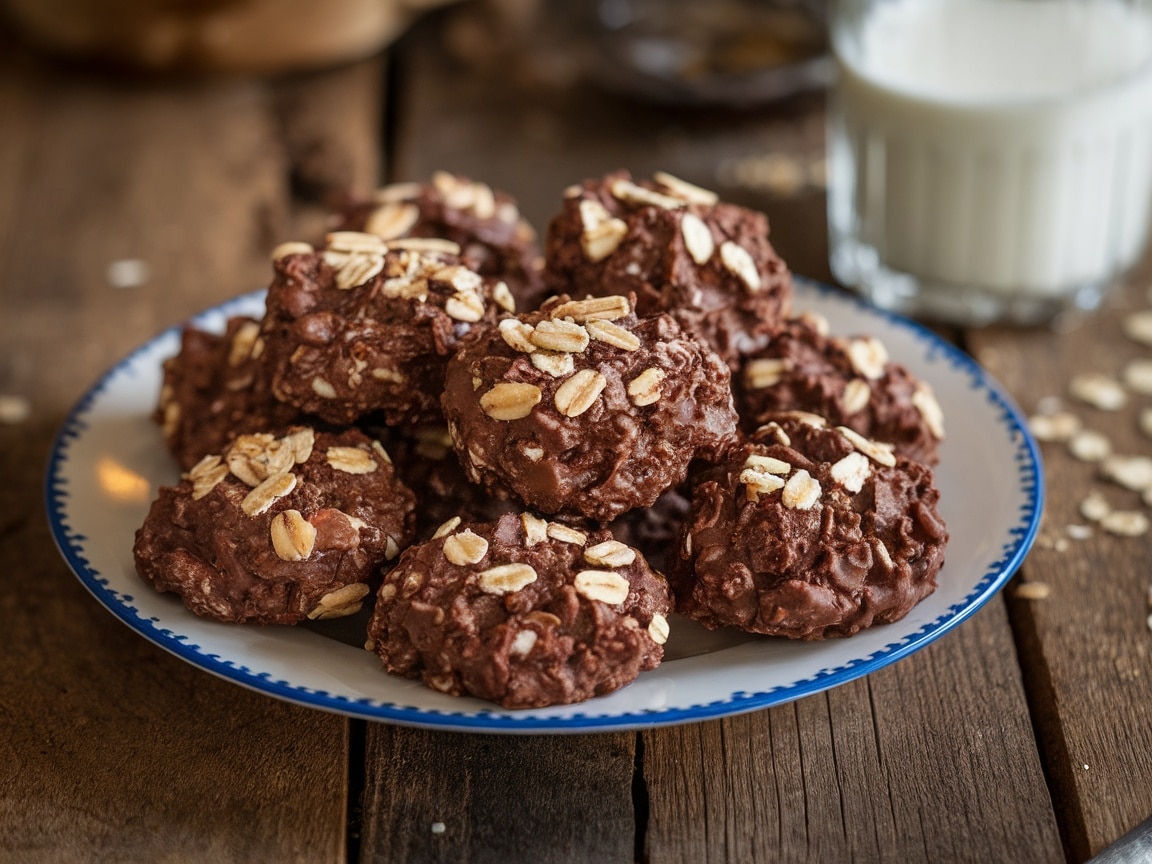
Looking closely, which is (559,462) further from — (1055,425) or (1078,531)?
(1055,425)

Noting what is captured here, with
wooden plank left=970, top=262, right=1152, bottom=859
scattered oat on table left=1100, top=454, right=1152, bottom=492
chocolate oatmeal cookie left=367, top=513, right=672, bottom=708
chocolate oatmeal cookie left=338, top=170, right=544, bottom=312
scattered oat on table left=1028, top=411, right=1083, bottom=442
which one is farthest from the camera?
scattered oat on table left=1028, top=411, right=1083, bottom=442

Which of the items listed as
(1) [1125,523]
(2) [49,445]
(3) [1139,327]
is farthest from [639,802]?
(3) [1139,327]

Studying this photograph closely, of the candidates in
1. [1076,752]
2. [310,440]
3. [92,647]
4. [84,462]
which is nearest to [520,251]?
[310,440]

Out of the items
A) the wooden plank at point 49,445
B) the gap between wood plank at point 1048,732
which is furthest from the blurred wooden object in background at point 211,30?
the gap between wood plank at point 1048,732

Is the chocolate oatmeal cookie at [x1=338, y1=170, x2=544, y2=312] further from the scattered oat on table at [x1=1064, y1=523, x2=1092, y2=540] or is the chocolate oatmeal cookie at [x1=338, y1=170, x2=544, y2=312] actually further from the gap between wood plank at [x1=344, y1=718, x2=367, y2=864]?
the scattered oat on table at [x1=1064, y1=523, x2=1092, y2=540]

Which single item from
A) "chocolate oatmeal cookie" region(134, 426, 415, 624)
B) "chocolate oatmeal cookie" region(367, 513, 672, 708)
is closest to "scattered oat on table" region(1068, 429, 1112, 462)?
"chocolate oatmeal cookie" region(367, 513, 672, 708)

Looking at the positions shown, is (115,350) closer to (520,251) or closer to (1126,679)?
(520,251)

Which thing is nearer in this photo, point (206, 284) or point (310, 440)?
point (310, 440)
